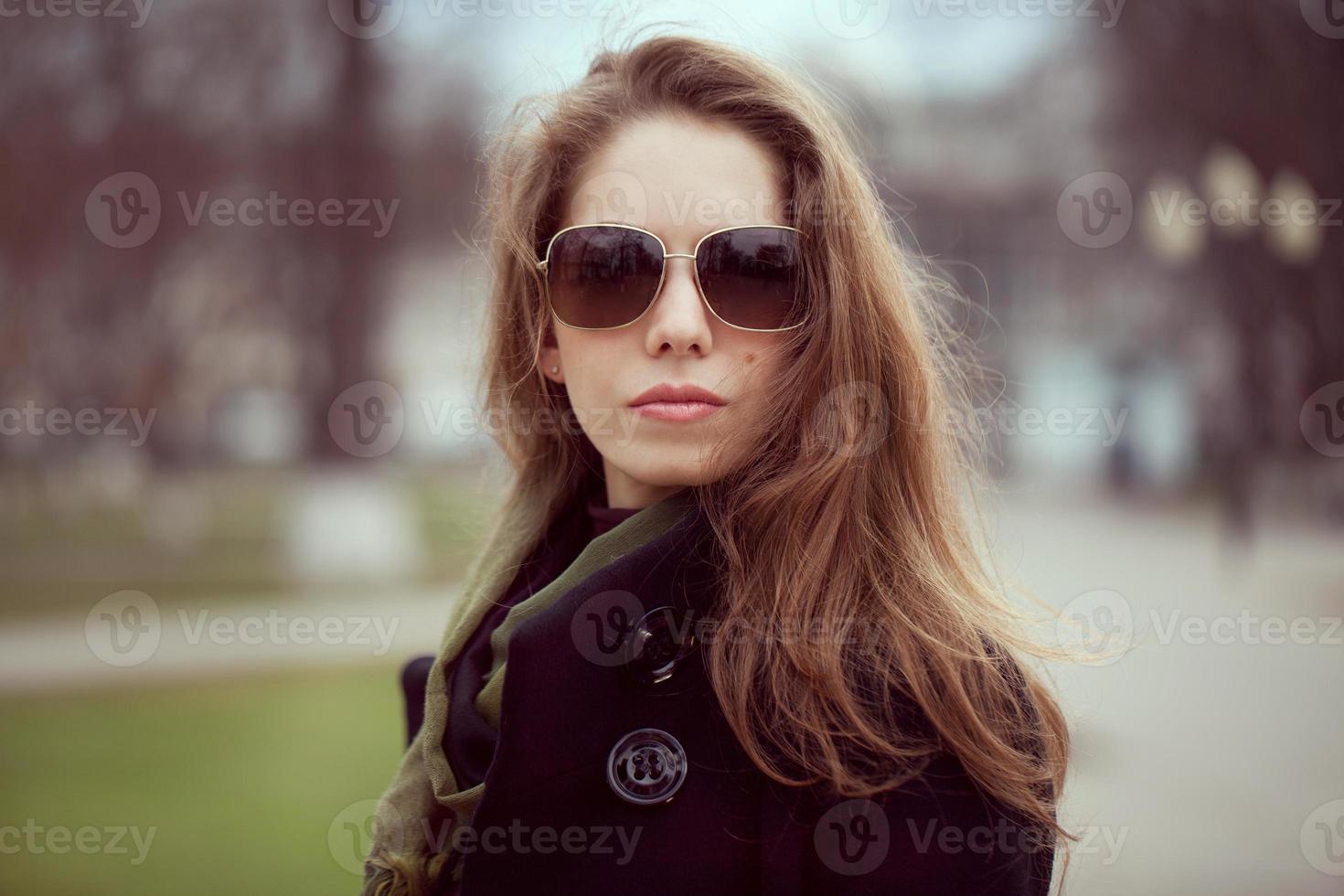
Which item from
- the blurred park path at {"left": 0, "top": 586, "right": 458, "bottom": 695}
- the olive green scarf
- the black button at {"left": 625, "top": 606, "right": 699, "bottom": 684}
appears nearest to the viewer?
the black button at {"left": 625, "top": 606, "right": 699, "bottom": 684}

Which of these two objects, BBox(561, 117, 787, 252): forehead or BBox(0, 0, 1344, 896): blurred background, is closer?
BBox(561, 117, 787, 252): forehead

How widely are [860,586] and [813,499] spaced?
6.6 inches

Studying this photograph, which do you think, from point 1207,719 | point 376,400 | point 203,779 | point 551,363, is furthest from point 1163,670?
point 376,400

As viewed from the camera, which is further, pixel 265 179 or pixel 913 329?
pixel 265 179

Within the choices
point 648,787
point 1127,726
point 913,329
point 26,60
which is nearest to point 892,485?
point 913,329

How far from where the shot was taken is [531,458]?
2498 millimetres

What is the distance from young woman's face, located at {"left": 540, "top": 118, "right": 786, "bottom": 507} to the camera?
1.82 m

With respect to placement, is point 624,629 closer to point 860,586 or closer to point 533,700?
point 533,700

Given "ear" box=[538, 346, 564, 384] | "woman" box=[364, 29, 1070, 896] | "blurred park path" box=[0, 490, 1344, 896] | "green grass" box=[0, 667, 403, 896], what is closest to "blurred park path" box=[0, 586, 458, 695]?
"blurred park path" box=[0, 490, 1344, 896]

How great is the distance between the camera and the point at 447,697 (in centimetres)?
213

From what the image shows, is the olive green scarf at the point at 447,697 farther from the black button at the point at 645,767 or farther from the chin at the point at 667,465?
the black button at the point at 645,767

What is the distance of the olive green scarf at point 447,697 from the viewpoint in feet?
6.30

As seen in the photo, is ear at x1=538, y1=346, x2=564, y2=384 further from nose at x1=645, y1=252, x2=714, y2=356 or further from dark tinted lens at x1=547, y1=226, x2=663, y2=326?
nose at x1=645, y1=252, x2=714, y2=356

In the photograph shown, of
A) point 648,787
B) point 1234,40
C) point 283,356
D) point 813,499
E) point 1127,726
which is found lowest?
point 1127,726
